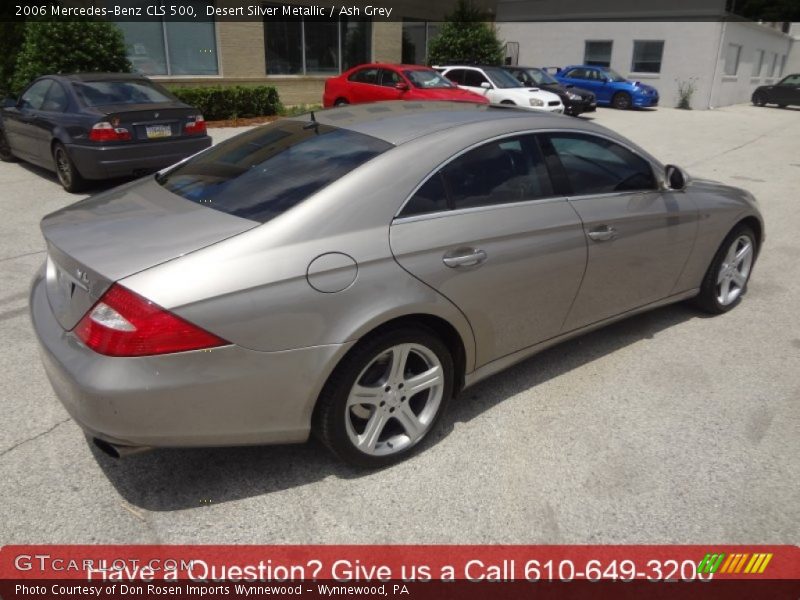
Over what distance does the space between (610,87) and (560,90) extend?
570 centimetres

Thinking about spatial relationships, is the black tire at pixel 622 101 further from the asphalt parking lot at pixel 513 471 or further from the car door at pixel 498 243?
the car door at pixel 498 243

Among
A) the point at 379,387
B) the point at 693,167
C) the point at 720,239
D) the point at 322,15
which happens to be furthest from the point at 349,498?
the point at 322,15

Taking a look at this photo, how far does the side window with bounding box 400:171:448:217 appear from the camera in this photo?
9.07 feet

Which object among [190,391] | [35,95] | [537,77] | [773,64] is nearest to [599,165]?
[190,391]

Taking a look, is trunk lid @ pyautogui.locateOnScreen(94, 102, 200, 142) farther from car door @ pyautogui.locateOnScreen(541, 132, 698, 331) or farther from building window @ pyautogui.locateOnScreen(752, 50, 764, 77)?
building window @ pyautogui.locateOnScreen(752, 50, 764, 77)

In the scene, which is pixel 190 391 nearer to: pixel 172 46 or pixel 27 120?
pixel 27 120

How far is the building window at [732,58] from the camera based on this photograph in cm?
2661

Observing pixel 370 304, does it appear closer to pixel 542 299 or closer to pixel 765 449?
pixel 542 299

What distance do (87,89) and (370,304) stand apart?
7194 mm

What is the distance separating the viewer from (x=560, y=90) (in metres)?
18.8

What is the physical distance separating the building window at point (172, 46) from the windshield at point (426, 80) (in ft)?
20.3

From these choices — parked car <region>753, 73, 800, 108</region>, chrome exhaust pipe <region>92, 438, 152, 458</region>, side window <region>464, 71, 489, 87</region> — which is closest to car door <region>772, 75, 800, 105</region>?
parked car <region>753, 73, 800, 108</region>

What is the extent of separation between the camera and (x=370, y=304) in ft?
8.35

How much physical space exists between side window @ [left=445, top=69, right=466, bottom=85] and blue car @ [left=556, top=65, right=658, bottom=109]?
7.55 m
